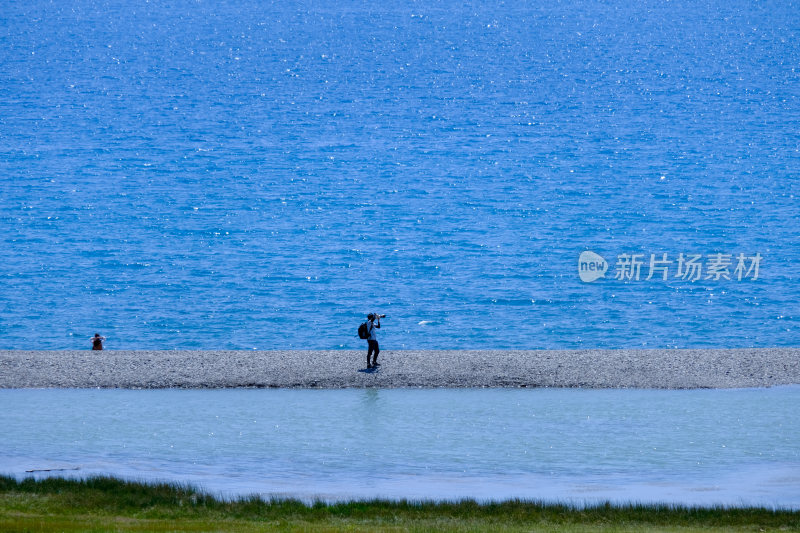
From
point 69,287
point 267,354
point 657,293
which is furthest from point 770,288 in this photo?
point 69,287

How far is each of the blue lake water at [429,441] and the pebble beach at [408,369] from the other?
1314 millimetres

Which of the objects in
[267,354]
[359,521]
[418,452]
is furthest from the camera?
[267,354]

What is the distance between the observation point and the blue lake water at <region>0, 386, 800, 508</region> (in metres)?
20.7

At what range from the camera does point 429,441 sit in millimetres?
26094

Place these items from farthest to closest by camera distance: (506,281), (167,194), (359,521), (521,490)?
(167,194) → (506,281) → (521,490) → (359,521)

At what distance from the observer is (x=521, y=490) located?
66.2 ft

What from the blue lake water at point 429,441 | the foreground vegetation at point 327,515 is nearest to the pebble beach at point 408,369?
the blue lake water at point 429,441

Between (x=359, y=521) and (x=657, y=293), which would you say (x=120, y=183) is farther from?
(x=359, y=521)

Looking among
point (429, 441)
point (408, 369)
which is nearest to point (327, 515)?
point (429, 441)

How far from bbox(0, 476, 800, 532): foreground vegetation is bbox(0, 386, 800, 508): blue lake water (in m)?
1.15

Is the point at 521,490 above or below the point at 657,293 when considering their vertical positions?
below

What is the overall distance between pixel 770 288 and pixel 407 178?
56051 millimetres

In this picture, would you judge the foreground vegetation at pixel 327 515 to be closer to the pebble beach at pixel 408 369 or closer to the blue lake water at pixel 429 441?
the blue lake water at pixel 429 441

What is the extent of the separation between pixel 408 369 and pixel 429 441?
13.2 m
